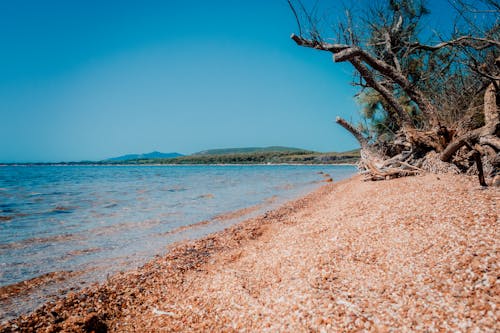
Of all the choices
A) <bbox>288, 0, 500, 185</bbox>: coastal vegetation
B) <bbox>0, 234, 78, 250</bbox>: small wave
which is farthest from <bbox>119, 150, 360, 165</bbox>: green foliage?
<bbox>0, 234, 78, 250</bbox>: small wave

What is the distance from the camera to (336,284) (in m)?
3.14

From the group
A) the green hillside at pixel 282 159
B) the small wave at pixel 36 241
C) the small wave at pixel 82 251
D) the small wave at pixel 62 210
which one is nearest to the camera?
the small wave at pixel 82 251

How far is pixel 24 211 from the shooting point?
11.6 meters

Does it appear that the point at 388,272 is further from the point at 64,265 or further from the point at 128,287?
the point at 64,265

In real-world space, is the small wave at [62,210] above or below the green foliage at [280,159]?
below

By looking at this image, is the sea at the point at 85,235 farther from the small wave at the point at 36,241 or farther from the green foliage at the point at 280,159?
the green foliage at the point at 280,159

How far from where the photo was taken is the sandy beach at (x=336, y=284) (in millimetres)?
2441

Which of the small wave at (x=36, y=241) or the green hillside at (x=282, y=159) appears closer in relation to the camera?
the small wave at (x=36, y=241)

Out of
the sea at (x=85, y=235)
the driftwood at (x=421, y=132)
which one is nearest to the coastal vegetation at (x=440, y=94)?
the driftwood at (x=421, y=132)

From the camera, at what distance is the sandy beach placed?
244 cm

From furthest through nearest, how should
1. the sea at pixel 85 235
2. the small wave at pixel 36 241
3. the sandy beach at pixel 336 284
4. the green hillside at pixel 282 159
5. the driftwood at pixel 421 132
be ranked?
the green hillside at pixel 282 159, the driftwood at pixel 421 132, the small wave at pixel 36 241, the sea at pixel 85 235, the sandy beach at pixel 336 284

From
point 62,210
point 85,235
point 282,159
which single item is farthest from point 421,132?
point 282,159

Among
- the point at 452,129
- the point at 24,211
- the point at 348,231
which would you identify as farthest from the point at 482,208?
the point at 24,211

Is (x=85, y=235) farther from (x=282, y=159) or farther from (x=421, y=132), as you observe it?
(x=282, y=159)
